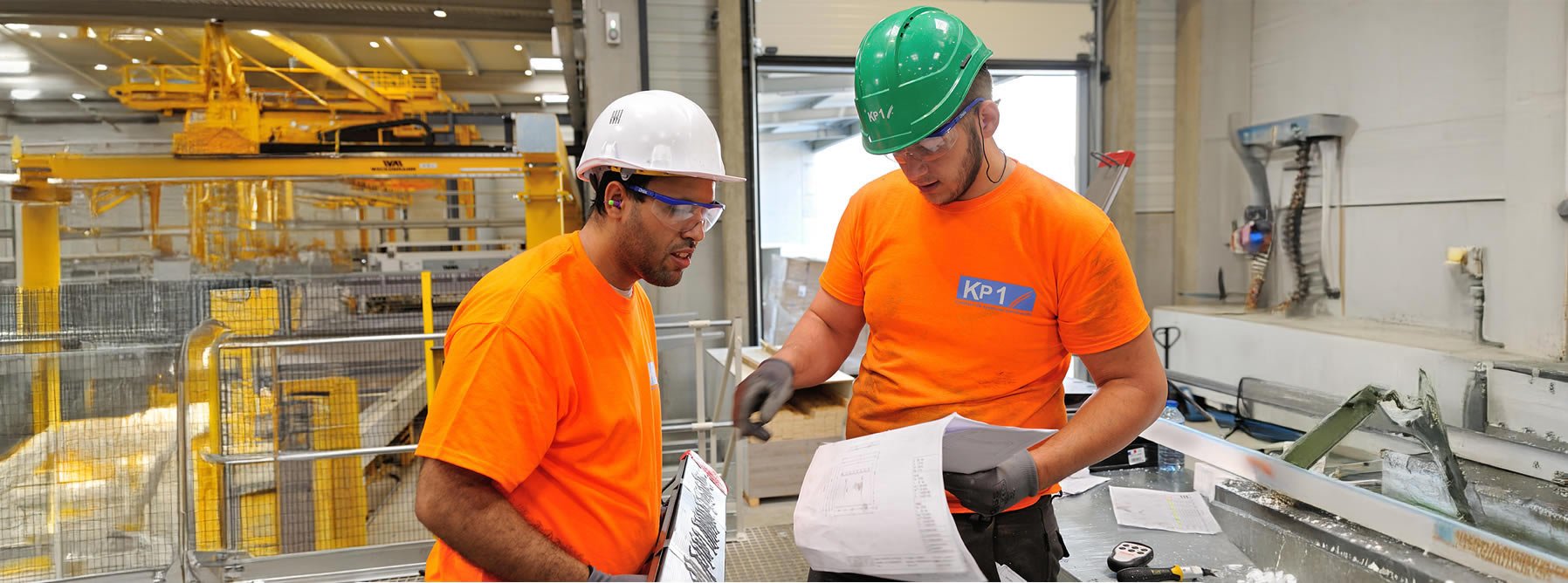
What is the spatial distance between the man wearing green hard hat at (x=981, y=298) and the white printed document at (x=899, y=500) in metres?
0.15

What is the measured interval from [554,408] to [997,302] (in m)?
0.89

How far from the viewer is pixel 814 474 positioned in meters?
1.51

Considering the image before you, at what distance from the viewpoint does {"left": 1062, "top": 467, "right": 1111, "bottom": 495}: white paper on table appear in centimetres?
328

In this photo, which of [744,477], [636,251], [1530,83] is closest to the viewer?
[636,251]

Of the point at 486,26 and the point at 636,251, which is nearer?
the point at 636,251

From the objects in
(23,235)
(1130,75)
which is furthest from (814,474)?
(23,235)

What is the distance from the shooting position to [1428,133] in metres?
5.80

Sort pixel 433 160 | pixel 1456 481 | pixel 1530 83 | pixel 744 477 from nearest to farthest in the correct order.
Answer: pixel 1456 481, pixel 1530 83, pixel 744 477, pixel 433 160

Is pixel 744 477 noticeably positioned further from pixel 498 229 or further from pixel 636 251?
pixel 498 229

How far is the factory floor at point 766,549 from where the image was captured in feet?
13.6

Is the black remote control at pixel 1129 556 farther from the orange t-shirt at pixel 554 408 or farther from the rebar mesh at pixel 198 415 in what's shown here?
the rebar mesh at pixel 198 415

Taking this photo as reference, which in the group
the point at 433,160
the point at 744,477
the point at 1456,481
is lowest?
the point at 744,477

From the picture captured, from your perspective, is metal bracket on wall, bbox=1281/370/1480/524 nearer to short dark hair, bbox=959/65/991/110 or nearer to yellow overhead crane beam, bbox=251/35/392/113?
short dark hair, bbox=959/65/991/110

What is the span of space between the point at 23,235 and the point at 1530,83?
33.8 ft
